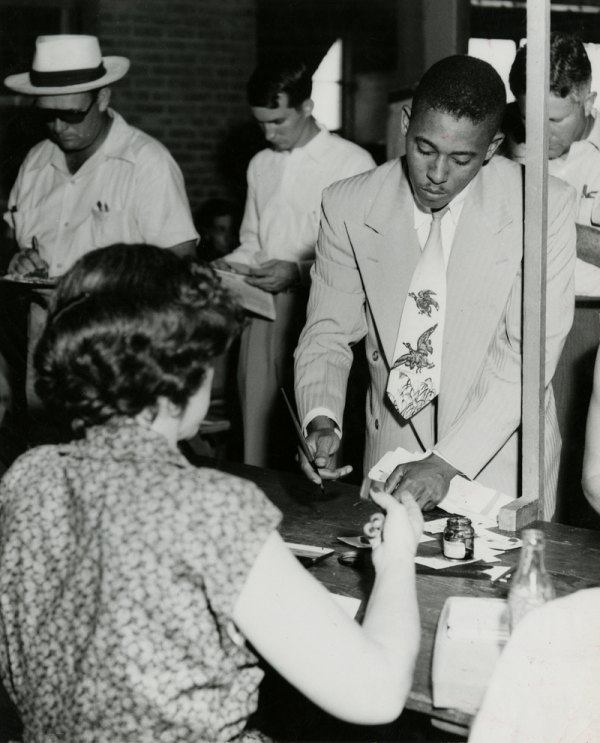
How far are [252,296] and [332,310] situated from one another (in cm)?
152

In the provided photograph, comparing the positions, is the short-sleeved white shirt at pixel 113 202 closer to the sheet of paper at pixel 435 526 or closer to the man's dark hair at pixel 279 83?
the man's dark hair at pixel 279 83

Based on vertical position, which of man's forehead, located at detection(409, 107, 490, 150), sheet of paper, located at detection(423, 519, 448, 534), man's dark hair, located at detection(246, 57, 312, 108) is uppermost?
man's dark hair, located at detection(246, 57, 312, 108)

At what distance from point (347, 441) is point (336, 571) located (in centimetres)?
265

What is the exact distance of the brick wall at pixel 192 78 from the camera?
6.97 meters

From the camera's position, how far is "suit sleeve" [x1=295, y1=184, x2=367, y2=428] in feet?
8.32

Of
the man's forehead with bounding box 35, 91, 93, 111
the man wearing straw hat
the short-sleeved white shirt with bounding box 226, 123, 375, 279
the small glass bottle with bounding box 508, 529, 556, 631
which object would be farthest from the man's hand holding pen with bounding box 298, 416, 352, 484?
the man's forehead with bounding box 35, 91, 93, 111

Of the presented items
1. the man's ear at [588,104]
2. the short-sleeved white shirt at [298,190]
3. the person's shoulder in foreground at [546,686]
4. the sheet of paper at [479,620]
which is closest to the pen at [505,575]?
the sheet of paper at [479,620]

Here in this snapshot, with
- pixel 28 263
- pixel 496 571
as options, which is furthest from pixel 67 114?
pixel 496 571

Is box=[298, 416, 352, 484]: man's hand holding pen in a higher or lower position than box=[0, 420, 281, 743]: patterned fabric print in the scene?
lower

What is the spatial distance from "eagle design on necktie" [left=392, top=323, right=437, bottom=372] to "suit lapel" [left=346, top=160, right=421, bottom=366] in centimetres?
6

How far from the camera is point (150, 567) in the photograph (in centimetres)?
118

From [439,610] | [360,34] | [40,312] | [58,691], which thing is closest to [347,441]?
[40,312]

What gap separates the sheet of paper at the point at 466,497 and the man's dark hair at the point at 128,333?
1.08 m

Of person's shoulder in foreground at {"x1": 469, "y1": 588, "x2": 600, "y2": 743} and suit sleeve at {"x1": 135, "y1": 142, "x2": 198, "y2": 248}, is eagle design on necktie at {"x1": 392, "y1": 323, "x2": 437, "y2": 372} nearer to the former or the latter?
person's shoulder in foreground at {"x1": 469, "y1": 588, "x2": 600, "y2": 743}
